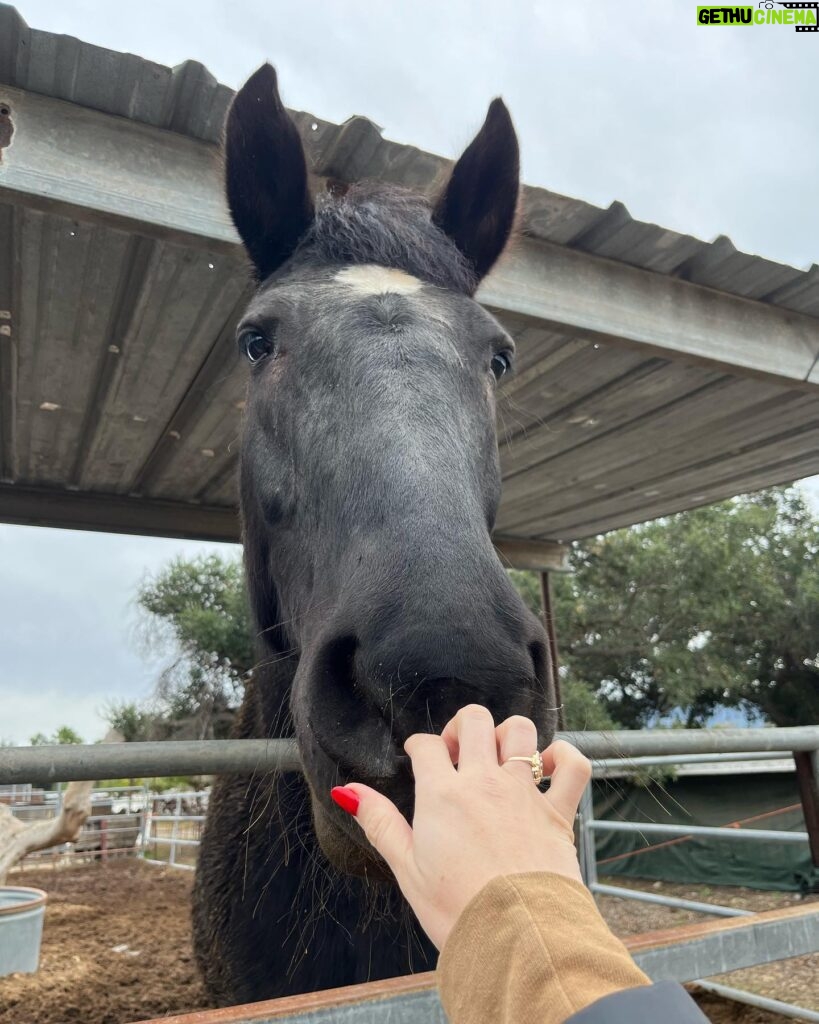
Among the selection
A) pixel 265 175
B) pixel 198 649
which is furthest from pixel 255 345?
pixel 198 649

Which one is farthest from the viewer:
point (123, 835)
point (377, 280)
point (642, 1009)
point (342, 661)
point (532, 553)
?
point (123, 835)

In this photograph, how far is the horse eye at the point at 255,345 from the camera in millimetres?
2299

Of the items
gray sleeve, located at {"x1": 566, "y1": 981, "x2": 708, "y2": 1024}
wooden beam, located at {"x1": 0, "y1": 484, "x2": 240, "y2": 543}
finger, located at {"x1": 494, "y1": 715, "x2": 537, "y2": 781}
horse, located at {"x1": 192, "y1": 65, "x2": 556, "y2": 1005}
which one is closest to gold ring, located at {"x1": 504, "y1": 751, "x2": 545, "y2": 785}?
finger, located at {"x1": 494, "y1": 715, "x2": 537, "y2": 781}

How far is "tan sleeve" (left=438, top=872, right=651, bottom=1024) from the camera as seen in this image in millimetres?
612

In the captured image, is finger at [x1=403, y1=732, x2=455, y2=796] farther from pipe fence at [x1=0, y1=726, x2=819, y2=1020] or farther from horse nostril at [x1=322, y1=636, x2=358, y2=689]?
pipe fence at [x1=0, y1=726, x2=819, y2=1020]

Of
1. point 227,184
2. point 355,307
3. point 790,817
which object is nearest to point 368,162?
point 227,184

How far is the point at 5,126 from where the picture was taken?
8.66ft

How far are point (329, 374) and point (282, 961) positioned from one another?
1994 millimetres

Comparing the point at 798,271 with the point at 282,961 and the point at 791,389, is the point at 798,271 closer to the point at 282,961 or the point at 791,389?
the point at 791,389

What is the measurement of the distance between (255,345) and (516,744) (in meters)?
1.81

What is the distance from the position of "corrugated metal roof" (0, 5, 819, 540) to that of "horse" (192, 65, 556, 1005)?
509mm

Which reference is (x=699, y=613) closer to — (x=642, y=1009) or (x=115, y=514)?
(x=115, y=514)

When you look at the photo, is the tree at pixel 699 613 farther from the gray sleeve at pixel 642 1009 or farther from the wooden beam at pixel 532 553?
the gray sleeve at pixel 642 1009

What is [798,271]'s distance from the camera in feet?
13.0
